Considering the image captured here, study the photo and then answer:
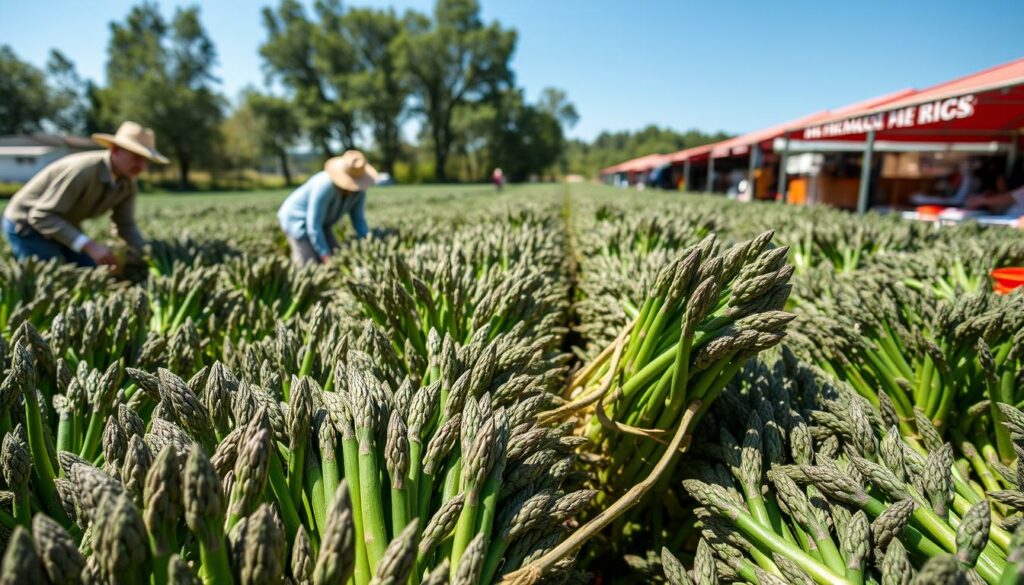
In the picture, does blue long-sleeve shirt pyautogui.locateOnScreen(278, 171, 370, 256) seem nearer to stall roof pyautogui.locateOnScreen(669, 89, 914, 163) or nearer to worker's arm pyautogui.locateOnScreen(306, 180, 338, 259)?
worker's arm pyautogui.locateOnScreen(306, 180, 338, 259)

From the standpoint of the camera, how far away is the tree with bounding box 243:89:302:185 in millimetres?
60031

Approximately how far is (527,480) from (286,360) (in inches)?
42.0

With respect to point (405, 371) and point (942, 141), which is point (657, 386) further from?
point (942, 141)

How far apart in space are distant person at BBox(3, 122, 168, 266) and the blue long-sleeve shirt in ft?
4.26

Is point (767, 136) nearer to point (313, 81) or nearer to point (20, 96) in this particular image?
point (313, 81)

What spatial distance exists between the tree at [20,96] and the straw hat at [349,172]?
75.9 metres

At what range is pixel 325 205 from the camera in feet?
17.8

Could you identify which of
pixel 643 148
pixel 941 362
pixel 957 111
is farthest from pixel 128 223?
pixel 643 148

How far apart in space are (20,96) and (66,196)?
3061 inches

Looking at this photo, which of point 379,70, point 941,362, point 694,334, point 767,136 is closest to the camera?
point 694,334

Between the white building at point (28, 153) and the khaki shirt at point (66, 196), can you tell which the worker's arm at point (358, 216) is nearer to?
the khaki shirt at point (66, 196)

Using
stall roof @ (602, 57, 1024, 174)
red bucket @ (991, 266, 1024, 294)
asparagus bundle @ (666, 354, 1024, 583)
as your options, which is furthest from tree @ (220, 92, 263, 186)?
asparagus bundle @ (666, 354, 1024, 583)

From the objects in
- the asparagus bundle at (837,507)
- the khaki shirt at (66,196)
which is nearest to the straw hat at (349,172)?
the khaki shirt at (66,196)

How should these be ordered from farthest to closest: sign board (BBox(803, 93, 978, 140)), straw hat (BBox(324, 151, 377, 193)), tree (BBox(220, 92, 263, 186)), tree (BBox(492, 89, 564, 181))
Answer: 1. tree (BBox(492, 89, 564, 181))
2. tree (BBox(220, 92, 263, 186))
3. sign board (BBox(803, 93, 978, 140))
4. straw hat (BBox(324, 151, 377, 193))
